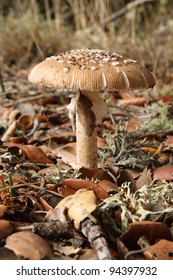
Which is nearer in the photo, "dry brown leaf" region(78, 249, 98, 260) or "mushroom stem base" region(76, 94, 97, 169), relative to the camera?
"dry brown leaf" region(78, 249, 98, 260)

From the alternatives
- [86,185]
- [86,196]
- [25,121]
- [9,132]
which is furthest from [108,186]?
[25,121]

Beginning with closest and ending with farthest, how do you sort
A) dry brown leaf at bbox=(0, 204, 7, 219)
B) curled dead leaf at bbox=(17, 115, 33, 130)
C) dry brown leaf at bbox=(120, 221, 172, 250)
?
dry brown leaf at bbox=(120, 221, 172, 250) < dry brown leaf at bbox=(0, 204, 7, 219) < curled dead leaf at bbox=(17, 115, 33, 130)

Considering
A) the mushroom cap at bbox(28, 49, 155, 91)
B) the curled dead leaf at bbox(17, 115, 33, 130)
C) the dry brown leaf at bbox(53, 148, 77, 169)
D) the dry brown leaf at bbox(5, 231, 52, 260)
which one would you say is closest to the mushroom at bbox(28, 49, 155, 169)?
the mushroom cap at bbox(28, 49, 155, 91)

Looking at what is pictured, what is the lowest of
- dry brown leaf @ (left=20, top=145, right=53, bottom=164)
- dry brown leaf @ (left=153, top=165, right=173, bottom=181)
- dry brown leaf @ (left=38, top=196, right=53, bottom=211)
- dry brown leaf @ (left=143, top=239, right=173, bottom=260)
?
dry brown leaf @ (left=153, top=165, right=173, bottom=181)

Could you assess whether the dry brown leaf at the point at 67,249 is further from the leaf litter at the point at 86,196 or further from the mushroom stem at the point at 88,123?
the mushroom stem at the point at 88,123

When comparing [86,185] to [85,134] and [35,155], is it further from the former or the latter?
[35,155]

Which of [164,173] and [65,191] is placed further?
[164,173]

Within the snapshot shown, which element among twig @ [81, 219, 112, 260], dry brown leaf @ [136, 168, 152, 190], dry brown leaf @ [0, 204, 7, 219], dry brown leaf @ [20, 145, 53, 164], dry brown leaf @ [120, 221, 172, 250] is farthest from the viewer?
dry brown leaf @ [20, 145, 53, 164]

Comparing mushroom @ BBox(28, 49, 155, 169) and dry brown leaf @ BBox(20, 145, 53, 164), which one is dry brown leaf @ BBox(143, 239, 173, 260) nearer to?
mushroom @ BBox(28, 49, 155, 169)
